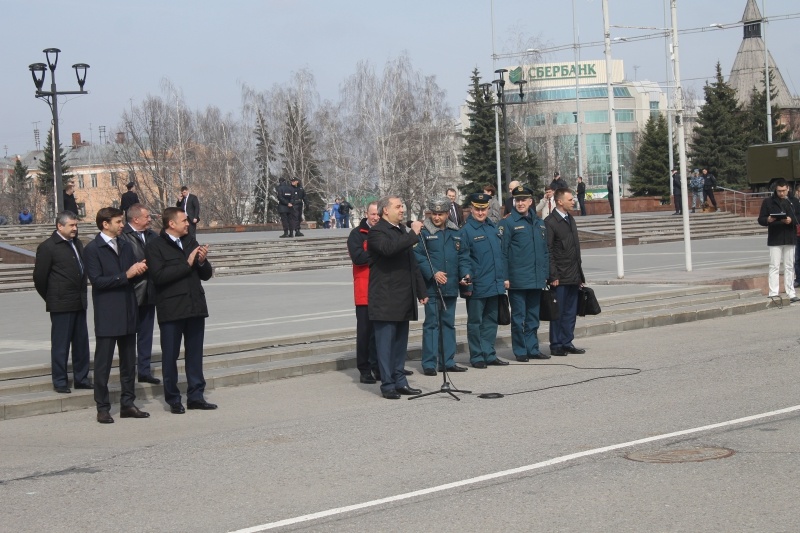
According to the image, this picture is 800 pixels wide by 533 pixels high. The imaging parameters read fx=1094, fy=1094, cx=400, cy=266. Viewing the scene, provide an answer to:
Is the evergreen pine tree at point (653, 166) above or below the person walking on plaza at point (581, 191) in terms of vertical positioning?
above

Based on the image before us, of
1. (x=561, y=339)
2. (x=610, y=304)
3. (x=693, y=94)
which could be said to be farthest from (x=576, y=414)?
(x=693, y=94)

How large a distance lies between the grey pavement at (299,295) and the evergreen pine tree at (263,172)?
164 ft

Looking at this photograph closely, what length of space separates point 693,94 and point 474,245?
118437 millimetres

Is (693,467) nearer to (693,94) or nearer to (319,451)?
(319,451)

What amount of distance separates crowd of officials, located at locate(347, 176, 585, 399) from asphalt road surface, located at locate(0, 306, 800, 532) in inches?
22.2

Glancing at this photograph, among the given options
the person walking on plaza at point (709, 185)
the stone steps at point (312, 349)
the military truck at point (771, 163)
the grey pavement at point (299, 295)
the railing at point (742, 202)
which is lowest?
the stone steps at point (312, 349)

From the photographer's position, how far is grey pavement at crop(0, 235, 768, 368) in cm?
1584

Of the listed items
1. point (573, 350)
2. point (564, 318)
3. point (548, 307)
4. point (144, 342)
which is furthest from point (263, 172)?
point (144, 342)

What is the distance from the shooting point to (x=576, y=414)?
30.4 feet

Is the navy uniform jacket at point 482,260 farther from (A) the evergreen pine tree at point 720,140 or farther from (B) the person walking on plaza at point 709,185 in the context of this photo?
(A) the evergreen pine tree at point 720,140

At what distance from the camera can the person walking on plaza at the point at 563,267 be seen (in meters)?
13.3

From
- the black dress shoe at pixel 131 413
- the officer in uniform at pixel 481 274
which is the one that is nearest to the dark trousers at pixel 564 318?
the officer in uniform at pixel 481 274

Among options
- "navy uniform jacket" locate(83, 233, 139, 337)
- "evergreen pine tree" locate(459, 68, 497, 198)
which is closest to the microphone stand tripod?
"navy uniform jacket" locate(83, 233, 139, 337)

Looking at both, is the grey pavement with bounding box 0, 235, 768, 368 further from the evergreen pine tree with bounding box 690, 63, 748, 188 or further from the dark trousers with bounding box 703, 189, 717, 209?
the evergreen pine tree with bounding box 690, 63, 748, 188
